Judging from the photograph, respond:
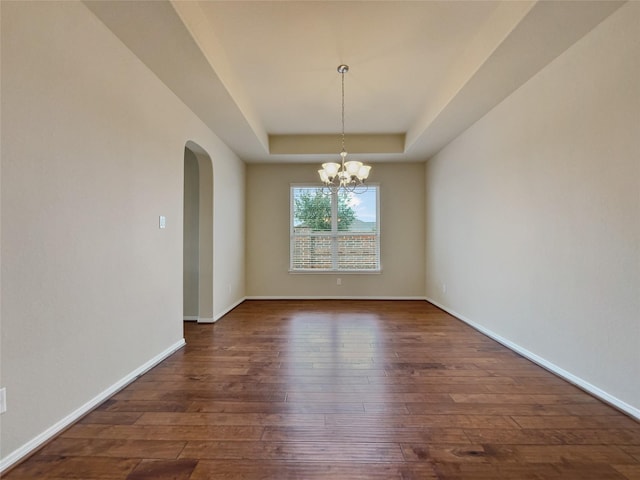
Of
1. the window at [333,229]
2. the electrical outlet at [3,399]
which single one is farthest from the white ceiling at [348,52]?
the electrical outlet at [3,399]

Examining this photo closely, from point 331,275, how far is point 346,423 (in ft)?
12.6

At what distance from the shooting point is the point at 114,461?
1440mm

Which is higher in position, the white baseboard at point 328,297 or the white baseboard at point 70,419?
the white baseboard at point 70,419

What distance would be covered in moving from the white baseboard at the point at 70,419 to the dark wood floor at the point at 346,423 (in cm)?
4

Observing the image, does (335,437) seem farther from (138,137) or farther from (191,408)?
(138,137)

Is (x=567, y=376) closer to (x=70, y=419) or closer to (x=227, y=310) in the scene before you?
(x=70, y=419)

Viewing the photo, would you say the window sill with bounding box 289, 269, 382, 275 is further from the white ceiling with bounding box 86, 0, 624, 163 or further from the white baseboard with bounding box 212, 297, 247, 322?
the white ceiling with bounding box 86, 0, 624, 163

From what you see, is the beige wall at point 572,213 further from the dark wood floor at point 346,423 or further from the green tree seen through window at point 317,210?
the green tree seen through window at point 317,210

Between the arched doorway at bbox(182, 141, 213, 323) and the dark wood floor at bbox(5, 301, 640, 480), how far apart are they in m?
1.19

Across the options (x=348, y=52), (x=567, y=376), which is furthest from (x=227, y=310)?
(x=567, y=376)

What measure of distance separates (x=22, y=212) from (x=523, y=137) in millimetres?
3715

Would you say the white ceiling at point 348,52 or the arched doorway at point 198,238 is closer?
the white ceiling at point 348,52

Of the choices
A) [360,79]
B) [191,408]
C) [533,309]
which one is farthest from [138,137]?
[533,309]

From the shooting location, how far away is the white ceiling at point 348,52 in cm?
199
